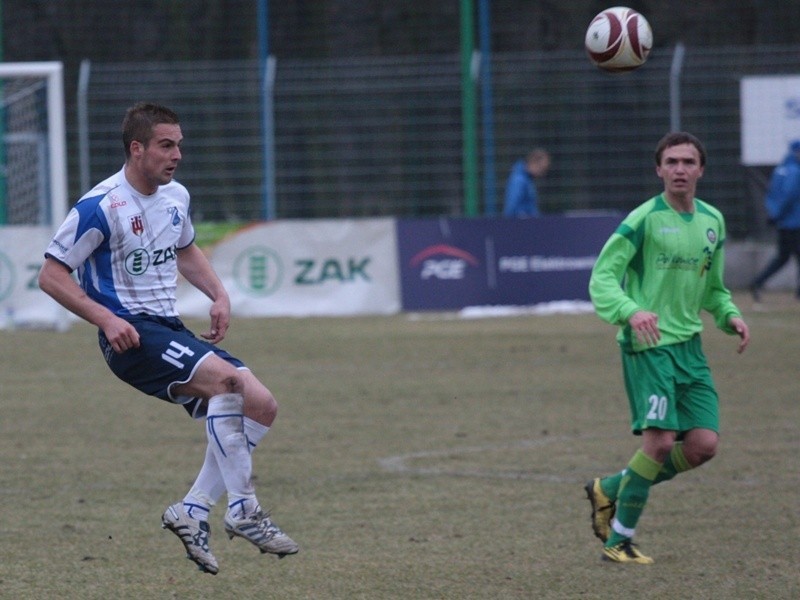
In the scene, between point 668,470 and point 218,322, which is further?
point 668,470

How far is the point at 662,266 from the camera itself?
6.61 meters

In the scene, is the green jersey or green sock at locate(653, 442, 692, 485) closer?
the green jersey

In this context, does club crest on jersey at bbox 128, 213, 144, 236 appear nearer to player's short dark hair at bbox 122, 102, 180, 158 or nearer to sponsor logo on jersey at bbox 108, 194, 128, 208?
sponsor logo on jersey at bbox 108, 194, 128, 208

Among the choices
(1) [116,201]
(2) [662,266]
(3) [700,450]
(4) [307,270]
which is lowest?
(4) [307,270]

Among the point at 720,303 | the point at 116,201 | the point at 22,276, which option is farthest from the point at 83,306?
the point at 22,276

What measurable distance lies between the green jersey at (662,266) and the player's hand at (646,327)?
7.7 inches

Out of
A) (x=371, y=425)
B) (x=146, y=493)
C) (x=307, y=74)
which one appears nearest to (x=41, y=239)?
(x=307, y=74)

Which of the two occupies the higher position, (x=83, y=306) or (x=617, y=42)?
(x=617, y=42)

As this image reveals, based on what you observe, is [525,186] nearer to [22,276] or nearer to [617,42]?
[22,276]

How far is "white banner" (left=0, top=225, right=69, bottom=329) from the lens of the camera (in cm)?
1712

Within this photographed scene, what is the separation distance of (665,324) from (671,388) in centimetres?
29

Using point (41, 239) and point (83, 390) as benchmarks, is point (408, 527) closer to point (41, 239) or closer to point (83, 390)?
point (83, 390)

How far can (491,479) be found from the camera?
858 cm

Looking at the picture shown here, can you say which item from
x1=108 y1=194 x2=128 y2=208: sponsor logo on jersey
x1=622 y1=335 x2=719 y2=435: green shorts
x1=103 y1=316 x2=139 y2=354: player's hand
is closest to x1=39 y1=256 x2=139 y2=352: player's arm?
x1=103 y1=316 x2=139 y2=354: player's hand
